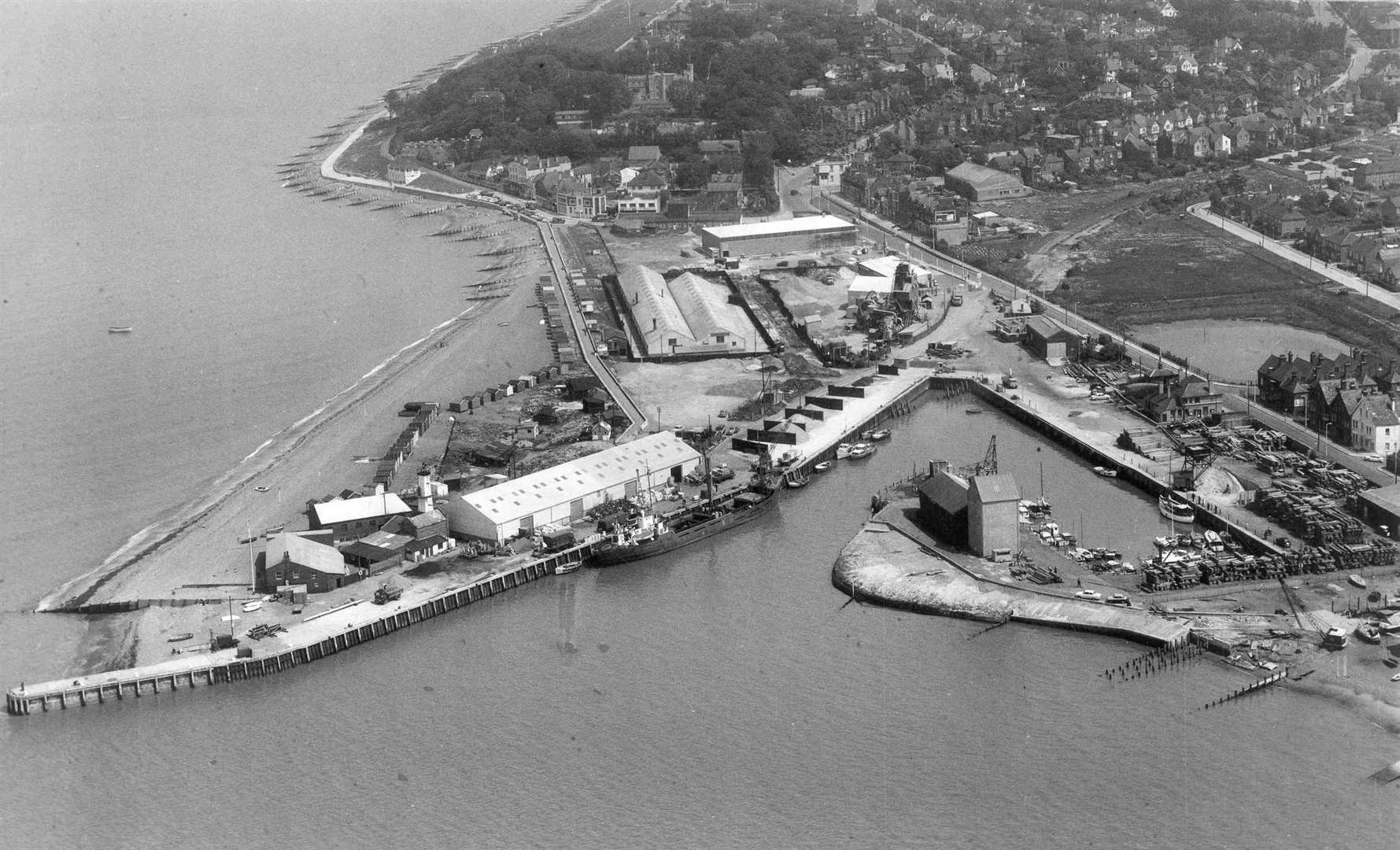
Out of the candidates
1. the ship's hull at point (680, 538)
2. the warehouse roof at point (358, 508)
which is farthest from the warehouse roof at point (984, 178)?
the warehouse roof at point (358, 508)

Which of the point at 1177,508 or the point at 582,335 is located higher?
the point at 582,335

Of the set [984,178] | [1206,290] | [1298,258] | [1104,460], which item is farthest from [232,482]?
[984,178]

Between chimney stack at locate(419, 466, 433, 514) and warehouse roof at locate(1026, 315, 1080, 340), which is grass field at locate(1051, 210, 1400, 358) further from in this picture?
chimney stack at locate(419, 466, 433, 514)

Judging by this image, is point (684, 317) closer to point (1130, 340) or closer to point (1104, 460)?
point (1130, 340)

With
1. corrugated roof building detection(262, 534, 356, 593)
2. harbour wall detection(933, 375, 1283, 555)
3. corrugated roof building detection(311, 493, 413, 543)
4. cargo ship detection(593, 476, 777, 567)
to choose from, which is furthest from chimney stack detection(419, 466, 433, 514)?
harbour wall detection(933, 375, 1283, 555)

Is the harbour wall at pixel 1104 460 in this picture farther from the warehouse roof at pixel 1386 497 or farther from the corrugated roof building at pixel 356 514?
the corrugated roof building at pixel 356 514

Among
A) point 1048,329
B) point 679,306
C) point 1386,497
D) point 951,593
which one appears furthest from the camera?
point 679,306
